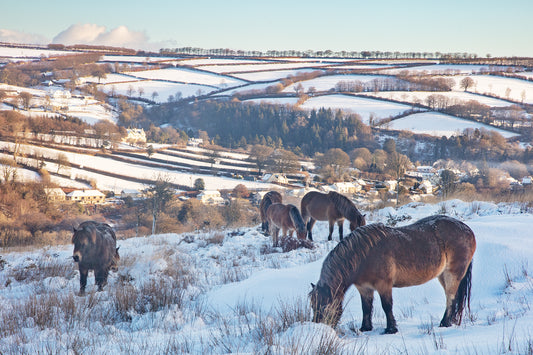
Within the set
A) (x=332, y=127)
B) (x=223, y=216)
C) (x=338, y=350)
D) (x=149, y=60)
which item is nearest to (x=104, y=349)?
(x=338, y=350)

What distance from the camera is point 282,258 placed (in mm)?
9609

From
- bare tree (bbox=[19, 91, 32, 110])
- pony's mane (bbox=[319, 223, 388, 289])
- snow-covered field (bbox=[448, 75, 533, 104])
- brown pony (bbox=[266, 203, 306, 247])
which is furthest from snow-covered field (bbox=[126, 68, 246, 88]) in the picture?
pony's mane (bbox=[319, 223, 388, 289])

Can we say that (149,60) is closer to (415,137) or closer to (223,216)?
(415,137)

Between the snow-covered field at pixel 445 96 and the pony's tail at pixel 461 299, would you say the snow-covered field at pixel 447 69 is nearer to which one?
the snow-covered field at pixel 445 96

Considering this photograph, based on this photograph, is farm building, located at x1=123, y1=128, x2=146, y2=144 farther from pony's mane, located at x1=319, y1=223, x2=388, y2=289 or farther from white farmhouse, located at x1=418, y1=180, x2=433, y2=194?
pony's mane, located at x1=319, y1=223, x2=388, y2=289

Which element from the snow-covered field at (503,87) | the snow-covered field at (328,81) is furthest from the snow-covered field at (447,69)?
the snow-covered field at (328,81)

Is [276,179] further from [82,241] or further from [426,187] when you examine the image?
[82,241]

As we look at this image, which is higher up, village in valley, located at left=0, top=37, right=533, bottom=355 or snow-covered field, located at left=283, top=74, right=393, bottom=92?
snow-covered field, located at left=283, top=74, right=393, bottom=92

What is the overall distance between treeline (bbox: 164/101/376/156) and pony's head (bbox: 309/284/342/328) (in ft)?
260

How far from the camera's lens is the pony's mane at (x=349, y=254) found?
13.0 ft

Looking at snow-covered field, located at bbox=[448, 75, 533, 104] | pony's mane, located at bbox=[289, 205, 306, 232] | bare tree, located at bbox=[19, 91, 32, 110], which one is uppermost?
snow-covered field, located at bbox=[448, 75, 533, 104]

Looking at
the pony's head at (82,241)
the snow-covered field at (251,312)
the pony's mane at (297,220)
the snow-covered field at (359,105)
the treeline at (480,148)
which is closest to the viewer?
the snow-covered field at (251,312)

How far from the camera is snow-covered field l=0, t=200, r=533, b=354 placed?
130 inches

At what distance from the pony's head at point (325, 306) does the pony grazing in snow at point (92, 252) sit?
17.3 ft
